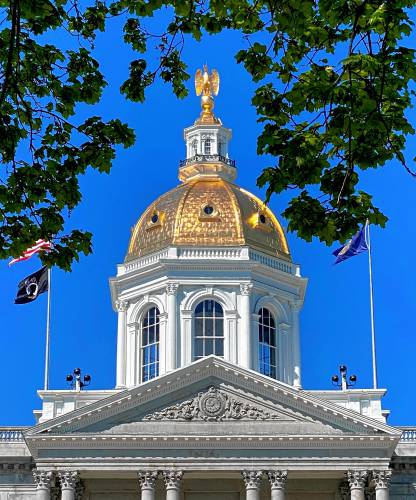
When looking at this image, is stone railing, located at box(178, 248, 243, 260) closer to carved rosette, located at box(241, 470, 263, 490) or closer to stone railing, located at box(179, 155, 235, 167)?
stone railing, located at box(179, 155, 235, 167)

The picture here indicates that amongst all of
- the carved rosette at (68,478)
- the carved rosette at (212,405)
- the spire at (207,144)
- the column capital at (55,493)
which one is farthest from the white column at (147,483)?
the spire at (207,144)

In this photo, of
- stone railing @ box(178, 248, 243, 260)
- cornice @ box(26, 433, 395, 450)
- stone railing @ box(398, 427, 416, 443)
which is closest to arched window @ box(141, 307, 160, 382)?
stone railing @ box(178, 248, 243, 260)

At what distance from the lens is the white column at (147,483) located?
169 ft

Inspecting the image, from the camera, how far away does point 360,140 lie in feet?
60.2

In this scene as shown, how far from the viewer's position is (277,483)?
51688 millimetres

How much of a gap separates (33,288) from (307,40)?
1641 inches

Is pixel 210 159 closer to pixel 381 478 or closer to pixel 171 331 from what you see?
pixel 171 331

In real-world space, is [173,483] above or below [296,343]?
below

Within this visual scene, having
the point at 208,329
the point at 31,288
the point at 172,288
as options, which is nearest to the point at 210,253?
the point at 172,288

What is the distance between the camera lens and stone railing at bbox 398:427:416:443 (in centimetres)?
5547

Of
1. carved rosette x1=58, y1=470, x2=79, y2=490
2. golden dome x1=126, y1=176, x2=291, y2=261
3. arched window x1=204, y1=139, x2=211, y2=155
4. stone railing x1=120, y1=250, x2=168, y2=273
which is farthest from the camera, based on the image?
arched window x1=204, y1=139, x2=211, y2=155

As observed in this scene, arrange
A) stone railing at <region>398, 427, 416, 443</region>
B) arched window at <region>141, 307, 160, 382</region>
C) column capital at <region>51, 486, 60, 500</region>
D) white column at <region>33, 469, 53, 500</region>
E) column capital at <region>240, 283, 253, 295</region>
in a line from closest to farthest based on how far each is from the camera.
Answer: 1. white column at <region>33, 469, 53, 500</region>
2. column capital at <region>51, 486, 60, 500</region>
3. stone railing at <region>398, 427, 416, 443</region>
4. arched window at <region>141, 307, 160, 382</region>
5. column capital at <region>240, 283, 253, 295</region>

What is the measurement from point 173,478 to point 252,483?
2.90 metres

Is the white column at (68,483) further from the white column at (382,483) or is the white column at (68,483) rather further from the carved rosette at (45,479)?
the white column at (382,483)
